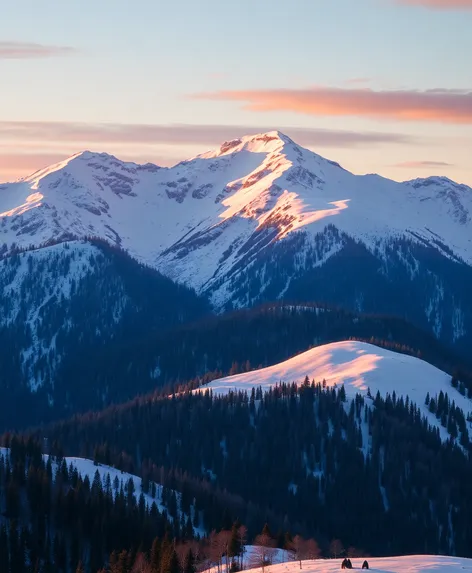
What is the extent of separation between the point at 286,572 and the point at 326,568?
4.82m

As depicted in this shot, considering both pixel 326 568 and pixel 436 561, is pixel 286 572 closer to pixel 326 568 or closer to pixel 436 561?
pixel 326 568

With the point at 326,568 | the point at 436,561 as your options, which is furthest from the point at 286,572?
the point at 436,561

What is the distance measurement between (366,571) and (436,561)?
17434mm

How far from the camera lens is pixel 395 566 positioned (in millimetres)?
191000

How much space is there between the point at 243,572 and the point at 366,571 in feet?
72.9

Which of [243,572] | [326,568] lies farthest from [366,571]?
[243,572]

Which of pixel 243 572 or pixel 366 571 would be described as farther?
pixel 243 572

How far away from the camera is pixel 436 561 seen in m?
197

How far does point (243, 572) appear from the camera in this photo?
19950 cm

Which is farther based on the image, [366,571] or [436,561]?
[436,561]

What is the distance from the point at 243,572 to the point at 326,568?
46.0ft

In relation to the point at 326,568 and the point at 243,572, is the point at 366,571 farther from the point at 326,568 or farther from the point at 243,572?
the point at 243,572

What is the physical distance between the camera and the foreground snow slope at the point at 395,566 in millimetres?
186375

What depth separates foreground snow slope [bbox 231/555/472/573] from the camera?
186375mm
